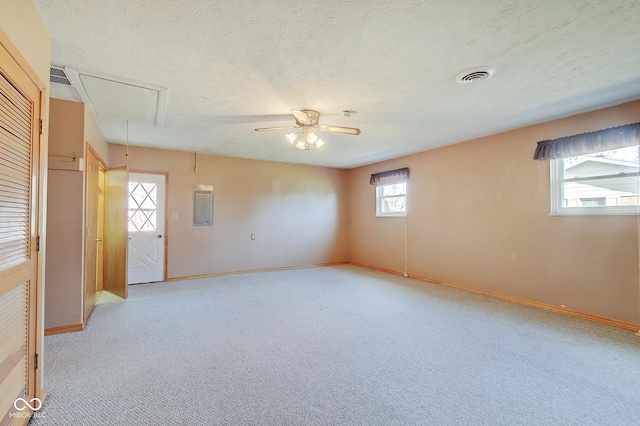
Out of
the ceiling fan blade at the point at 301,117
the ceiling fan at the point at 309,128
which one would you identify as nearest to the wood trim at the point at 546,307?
the ceiling fan at the point at 309,128

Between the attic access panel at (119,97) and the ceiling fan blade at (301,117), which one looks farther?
the ceiling fan blade at (301,117)

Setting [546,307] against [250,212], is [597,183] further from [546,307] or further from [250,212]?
[250,212]

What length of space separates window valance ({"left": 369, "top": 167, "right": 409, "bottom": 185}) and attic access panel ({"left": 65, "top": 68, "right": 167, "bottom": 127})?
416 centimetres

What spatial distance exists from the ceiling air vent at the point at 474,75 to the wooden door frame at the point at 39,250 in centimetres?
302

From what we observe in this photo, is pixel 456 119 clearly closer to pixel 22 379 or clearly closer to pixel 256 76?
pixel 256 76

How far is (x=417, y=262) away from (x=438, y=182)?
60.4 inches

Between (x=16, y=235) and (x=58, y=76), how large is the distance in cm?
176

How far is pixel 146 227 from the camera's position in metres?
5.22

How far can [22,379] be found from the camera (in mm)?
1676

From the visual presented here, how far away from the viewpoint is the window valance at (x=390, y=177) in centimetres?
575

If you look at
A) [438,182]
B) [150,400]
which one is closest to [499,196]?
[438,182]

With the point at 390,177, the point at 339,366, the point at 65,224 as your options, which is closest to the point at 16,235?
the point at 65,224

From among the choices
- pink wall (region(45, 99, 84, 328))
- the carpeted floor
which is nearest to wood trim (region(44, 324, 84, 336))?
pink wall (region(45, 99, 84, 328))

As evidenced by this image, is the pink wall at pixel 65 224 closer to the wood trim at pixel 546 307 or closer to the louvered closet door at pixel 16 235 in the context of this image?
the louvered closet door at pixel 16 235
